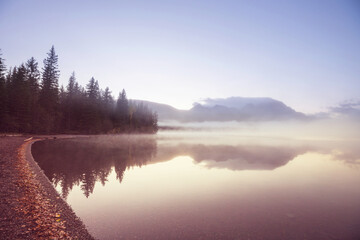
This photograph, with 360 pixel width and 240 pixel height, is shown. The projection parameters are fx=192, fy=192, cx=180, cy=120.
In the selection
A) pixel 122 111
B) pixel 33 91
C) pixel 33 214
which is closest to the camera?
pixel 33 214

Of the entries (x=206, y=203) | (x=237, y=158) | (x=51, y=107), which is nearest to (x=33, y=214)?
(x=206, y=203)

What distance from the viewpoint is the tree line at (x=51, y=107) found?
5040cm

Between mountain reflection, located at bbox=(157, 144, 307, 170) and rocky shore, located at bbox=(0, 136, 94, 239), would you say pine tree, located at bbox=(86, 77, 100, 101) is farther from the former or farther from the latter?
rocky shore, located at bbox=(0, 136, 94, 239)

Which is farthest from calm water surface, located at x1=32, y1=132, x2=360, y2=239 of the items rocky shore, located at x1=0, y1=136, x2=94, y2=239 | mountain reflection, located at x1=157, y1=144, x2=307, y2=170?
mountain reflection, located at x1=157, y1=144, x2=307, y2=170

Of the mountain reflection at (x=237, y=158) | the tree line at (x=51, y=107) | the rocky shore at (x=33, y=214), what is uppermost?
the tree line at (x=51, y=107)

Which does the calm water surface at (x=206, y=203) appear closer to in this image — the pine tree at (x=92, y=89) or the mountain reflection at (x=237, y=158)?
the mountain reflection at (x=237, y=158)

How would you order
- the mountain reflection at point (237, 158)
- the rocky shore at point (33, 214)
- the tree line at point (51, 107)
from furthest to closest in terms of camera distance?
the tree line at point (51, 107) < the mountain reflection at point (237, 158) < the rocky shore at point (33, 214)

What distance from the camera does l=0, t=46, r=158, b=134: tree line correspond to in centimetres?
5040

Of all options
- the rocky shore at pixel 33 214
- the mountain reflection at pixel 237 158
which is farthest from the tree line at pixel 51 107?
the rocky shore at pixel 33 214

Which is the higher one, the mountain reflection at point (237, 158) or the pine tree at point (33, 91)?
the pine tree at point (33, 91)

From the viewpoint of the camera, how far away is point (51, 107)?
6331cm

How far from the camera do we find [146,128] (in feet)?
415

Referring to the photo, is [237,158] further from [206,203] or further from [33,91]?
[33,91]

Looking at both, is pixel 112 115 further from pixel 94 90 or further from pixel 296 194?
pixel 296 194
